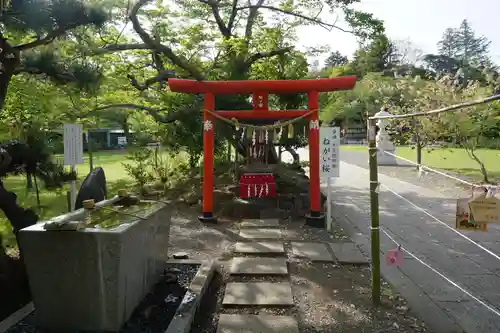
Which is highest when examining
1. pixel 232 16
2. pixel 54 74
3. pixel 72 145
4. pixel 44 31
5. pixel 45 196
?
pixel 232 16

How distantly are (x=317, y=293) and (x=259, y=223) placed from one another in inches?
130

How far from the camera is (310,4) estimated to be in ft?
32.7

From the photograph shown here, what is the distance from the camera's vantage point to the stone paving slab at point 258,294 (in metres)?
3.97

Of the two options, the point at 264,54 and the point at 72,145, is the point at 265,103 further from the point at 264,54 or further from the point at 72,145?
the point at 72,145

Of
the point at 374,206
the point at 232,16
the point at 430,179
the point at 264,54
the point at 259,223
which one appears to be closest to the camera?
the point at 374,206

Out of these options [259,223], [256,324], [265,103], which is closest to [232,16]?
[265,103]

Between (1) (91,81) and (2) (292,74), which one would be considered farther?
(2) (292,74)

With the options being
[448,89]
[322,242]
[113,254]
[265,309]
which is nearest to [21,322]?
[113,254]

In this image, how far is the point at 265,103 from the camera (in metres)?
7.71

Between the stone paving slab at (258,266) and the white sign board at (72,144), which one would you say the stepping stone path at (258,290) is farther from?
the white sign board at (72,144)

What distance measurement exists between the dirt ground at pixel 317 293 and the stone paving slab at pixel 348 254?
166 mm

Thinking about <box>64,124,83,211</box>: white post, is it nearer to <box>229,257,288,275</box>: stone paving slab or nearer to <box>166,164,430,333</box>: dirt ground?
<box>166,164,430,333</box>: dirt ground

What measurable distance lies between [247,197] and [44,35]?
5.62 metres

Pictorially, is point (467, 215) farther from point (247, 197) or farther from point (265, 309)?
point (247, 197)
